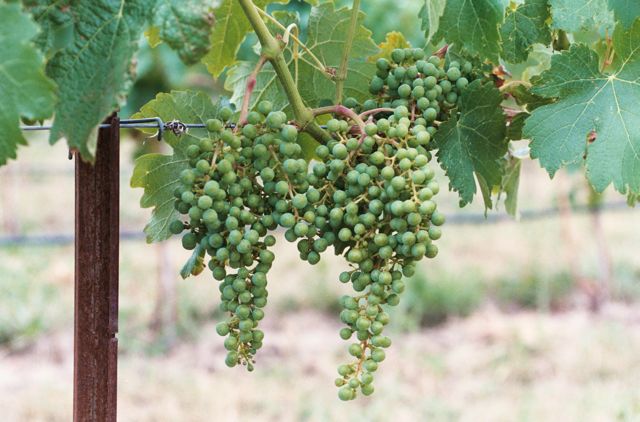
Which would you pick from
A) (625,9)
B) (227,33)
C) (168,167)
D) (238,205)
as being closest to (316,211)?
(238,205)

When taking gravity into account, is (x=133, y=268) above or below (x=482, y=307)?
above

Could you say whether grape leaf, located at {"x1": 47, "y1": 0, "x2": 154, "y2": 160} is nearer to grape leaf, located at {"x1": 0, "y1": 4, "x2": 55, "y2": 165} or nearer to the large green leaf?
grape leaf, located at {"x1": 0, "y1": 4, "x2": 55, "y2": 165}

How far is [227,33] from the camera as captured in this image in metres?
1.06

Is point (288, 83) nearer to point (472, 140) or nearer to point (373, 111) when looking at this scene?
point (373, 111)

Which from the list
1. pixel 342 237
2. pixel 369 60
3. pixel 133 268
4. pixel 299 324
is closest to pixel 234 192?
pixel 342 237

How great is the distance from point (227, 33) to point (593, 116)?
18.5 inches

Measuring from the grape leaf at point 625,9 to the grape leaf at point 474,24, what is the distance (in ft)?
0.48

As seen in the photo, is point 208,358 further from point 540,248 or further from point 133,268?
point 540,248

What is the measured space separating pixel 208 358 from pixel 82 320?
3.72 meters

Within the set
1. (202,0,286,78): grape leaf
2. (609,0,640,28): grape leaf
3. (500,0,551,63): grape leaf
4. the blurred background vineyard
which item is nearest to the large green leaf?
(202,0,286,78): grape leaf

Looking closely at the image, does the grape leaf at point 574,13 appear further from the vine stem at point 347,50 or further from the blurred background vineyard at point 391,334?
the blurred background vineyard at point 391,334

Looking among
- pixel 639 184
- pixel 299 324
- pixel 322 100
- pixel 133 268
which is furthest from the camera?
pixel 133 268

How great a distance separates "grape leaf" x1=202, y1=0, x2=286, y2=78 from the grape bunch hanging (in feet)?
0.68

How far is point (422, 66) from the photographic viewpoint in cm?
97
